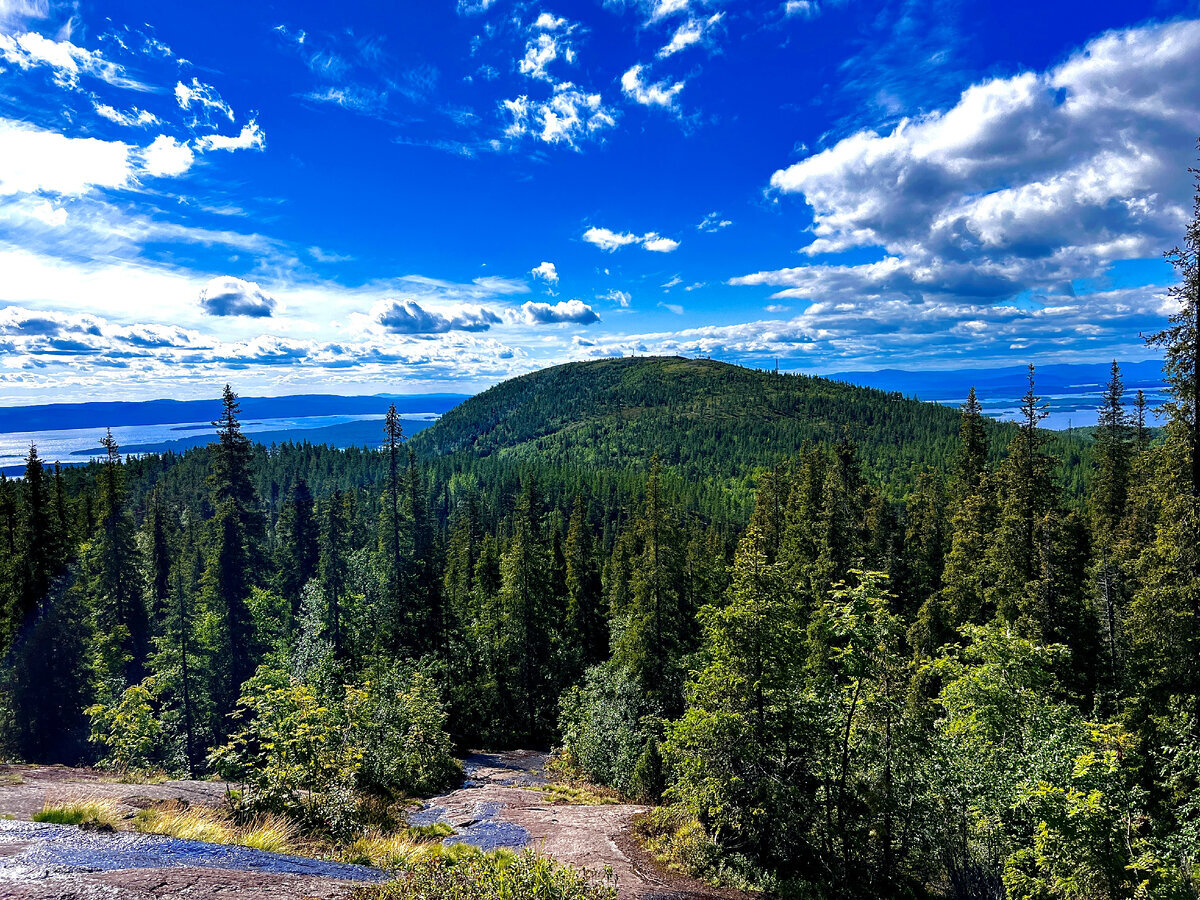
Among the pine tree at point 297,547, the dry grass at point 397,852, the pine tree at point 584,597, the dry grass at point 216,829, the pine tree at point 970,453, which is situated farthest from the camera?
the pine tree at point 584,597

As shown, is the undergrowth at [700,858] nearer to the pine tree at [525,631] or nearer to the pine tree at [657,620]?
the pine tree at [657,620]

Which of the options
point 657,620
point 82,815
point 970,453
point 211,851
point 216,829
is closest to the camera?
point 211,851

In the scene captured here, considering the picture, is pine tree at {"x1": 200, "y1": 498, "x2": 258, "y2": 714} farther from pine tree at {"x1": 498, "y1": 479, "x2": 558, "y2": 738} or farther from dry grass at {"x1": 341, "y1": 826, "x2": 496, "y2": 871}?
dry grass at {"x1": 341, "y1": 826, "x2": 496, "y2": 871}

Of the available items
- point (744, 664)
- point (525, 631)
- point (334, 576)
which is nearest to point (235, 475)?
point (334, 576)

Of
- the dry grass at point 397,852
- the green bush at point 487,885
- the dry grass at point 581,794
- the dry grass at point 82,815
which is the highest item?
the green bush at point 487,885

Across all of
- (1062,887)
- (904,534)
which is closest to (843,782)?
(1062,887)

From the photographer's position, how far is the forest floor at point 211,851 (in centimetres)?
732

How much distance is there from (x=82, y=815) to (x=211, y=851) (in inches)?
112

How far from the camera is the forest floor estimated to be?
288 inches

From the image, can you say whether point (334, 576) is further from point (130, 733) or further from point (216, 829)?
point (216, 829)

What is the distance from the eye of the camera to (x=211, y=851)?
29.3 feet

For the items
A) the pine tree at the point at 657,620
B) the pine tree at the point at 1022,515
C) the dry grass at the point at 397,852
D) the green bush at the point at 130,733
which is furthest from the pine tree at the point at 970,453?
the green bush at the point at 130,733

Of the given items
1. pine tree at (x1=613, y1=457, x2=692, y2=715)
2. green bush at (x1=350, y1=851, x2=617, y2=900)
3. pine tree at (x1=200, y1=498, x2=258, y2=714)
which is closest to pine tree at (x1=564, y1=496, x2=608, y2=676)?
pine tree at (x1=613, y1=457, x2=692, y2=715)

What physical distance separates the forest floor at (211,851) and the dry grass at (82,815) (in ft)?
1.04
